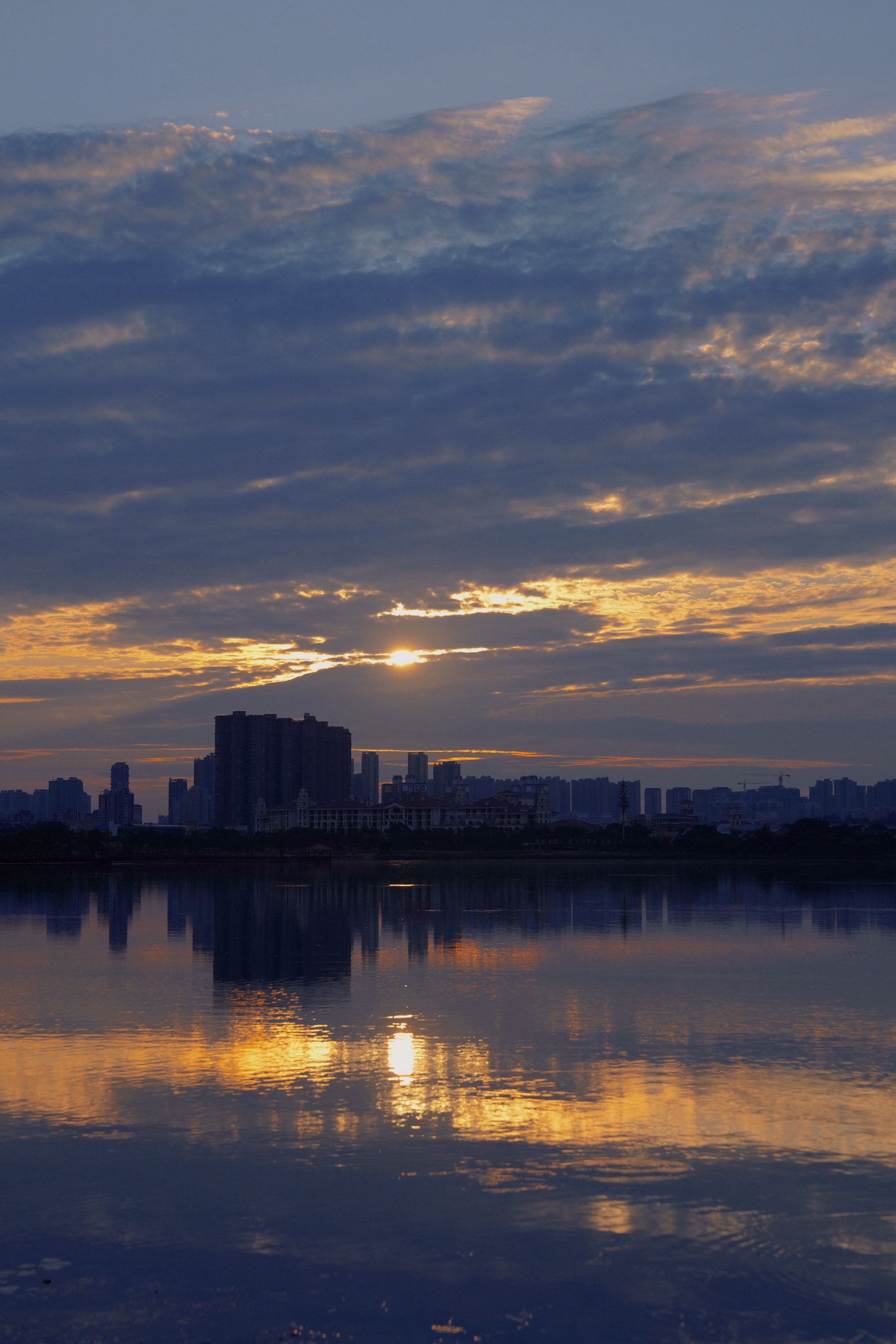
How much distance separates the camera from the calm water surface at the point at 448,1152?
42.4ft

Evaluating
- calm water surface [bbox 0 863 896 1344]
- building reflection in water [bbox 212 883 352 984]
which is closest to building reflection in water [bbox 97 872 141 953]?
building reflection in water [bbox 212 883 352 984]

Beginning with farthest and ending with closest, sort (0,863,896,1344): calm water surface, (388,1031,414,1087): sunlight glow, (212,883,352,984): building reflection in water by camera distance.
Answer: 1. (212,883,352,984): building reflection in water
2. (388,1031,414,1087): sunlight glow
3. (0,863,896,1344): calm water surface

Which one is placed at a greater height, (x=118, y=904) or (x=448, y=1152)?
(x=448, y=1152)

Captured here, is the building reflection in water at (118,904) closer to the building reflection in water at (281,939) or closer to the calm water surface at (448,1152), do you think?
the building reflection in water at (281,939)

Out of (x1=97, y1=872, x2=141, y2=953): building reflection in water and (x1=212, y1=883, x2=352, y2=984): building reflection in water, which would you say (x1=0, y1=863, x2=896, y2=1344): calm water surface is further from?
(x1=97, y1=872, x2=141, y2=953): building reflection in water

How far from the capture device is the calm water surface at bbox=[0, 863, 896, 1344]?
12922 mm

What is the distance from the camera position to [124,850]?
186m

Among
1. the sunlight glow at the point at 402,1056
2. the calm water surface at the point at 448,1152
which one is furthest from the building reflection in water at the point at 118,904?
the sunlight glow at the point at 402,1056

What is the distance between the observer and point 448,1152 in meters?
18.2

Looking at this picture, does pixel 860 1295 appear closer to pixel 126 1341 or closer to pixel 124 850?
pixel 126 1341

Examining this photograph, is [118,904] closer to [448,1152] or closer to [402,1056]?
[402,1056]

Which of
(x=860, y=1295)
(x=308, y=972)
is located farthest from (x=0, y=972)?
(x=860, y=1295)

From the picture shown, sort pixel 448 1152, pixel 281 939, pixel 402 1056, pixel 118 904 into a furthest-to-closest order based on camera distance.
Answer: pixel 118 904 → pixel 281 939 → pixel 402 1056 → pixel 448 1152

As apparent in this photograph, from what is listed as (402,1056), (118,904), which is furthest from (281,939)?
(118,904)
